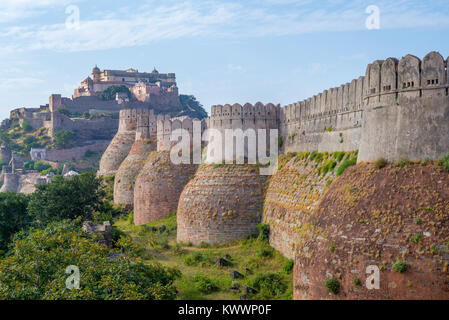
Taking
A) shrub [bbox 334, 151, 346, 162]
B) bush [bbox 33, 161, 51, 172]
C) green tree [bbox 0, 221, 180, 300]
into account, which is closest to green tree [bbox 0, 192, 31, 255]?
green tree [bbox 0, 221, 180, 300]

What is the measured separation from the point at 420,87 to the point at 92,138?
72558mm

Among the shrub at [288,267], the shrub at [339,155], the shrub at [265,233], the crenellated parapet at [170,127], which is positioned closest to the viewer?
the shrub at [339,155]

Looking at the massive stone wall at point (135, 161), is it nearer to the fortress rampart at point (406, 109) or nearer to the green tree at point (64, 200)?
the green tree at point (64, 200)

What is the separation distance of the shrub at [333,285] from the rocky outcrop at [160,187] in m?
Answer: 16.3

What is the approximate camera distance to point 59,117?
260 feet

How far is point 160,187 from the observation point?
2766 cm

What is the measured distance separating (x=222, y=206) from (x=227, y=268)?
336 centimetres

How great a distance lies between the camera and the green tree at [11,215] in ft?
85.1

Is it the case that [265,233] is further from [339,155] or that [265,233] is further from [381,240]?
[381,240]

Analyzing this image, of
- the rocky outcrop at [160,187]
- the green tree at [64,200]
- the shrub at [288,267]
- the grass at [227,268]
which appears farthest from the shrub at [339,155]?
the green tree at [64,200]

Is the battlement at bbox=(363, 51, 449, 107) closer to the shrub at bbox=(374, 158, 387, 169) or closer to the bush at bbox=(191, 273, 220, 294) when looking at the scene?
the shrub at bbox=(374, 158, 387, 169)

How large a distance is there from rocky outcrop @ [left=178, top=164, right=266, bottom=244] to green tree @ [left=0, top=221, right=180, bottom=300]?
20.4ft

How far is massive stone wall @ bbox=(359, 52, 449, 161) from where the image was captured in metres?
12.2

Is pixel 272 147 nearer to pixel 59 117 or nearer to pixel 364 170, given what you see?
pixel 364 170
